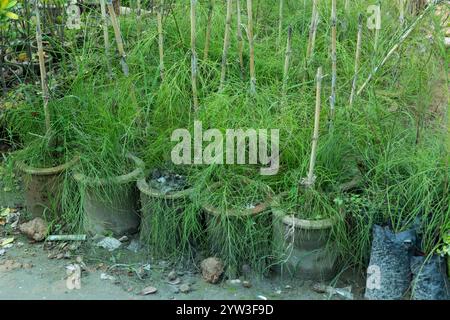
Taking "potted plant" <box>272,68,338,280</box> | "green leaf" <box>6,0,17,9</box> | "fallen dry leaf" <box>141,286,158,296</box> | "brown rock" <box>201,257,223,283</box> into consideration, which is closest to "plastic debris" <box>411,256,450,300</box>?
"potted plant" <box>272,68,338,280</box>

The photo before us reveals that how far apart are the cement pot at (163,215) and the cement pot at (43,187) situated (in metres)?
0.51

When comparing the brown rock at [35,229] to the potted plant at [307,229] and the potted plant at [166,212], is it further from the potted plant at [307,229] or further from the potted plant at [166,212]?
the potted plant at [307,229]

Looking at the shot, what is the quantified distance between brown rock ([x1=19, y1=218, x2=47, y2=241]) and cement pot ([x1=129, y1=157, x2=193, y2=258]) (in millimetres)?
627

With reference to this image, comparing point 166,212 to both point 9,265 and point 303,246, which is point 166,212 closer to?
point 303,246

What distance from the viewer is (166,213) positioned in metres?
3.26

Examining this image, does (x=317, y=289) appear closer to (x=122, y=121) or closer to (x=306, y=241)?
(x=306, y=241)

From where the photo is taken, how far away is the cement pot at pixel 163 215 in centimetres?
326

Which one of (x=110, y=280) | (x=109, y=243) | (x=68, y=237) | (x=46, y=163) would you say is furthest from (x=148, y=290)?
(x=46, y=163)

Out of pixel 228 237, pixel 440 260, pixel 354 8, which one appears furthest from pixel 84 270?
pixel 354 8

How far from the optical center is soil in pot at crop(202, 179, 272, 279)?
312cm

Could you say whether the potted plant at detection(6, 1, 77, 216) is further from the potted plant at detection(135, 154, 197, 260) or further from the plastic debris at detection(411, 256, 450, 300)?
the plastic debris at detection(411, 256, 450, 300)

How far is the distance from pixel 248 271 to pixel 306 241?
356 millimetres

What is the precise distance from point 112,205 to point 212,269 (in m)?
0.71

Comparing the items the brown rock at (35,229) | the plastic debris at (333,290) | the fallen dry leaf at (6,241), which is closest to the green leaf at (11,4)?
the brown rock at (35,229)
